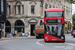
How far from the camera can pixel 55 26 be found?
81.8 feet

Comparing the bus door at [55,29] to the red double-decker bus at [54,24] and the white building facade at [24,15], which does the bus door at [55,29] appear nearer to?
the red double-decker bus at [54,24]

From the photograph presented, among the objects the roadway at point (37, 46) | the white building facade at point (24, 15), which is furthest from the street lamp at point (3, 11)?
the roadway at point (37, 46)

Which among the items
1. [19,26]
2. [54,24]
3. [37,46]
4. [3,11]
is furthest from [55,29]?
[19,26]

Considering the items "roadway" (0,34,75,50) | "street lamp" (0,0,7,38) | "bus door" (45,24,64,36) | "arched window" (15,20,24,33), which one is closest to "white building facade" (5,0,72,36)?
"arched window" (15,20,24,33)

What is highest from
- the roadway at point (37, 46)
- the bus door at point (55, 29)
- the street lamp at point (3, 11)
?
the street lamp at point (3, 11)

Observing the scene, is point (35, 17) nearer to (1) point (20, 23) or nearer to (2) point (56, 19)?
(1) point (20, 23)

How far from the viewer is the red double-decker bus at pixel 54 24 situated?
2449cm

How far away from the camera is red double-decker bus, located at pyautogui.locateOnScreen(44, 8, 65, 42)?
24.5 metres

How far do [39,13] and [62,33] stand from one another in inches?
1159

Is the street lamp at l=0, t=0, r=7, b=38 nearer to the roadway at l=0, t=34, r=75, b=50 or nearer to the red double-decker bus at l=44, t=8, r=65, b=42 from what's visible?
the roadway at l=0, t=34, r=75, b=50

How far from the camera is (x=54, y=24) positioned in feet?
81.5

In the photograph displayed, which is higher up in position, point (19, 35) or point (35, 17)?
point (35, 17)

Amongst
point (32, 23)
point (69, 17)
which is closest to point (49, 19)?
point (32, 23)

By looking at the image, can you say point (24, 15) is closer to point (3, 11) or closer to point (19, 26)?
point (19, 26)
